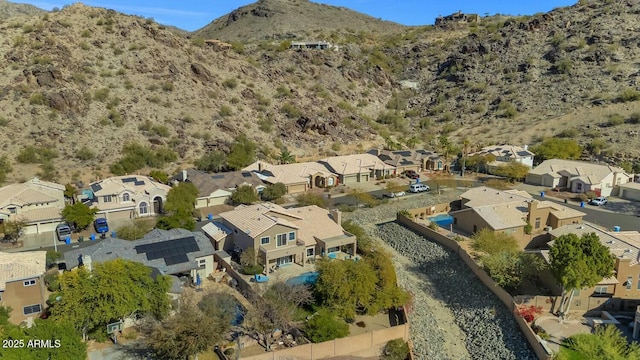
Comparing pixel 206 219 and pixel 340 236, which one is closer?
pixel 340 236

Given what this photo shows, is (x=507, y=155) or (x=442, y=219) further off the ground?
(x=507, y=155)

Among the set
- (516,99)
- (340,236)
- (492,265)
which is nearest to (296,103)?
(516,99)

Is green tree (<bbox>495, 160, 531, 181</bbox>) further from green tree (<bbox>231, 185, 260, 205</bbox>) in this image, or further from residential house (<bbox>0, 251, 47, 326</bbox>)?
residential house (<bbox>0, 251, 47, 326</bbox>)

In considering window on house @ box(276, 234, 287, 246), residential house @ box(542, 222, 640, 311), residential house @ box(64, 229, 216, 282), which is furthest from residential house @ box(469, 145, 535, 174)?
residential house @ box(64, 229, 216, 282)

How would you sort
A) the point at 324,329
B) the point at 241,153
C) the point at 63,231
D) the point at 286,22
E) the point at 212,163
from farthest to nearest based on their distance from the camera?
1. the point at 286,22
2. the point at 241,153
3. the point at 212,163
4. the point at 63,231
5. the point at 324,329

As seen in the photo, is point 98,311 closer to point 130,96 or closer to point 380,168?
point 380,168

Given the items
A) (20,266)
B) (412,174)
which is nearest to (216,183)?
(20,266)

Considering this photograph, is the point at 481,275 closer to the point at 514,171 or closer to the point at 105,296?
the point at 105,296
